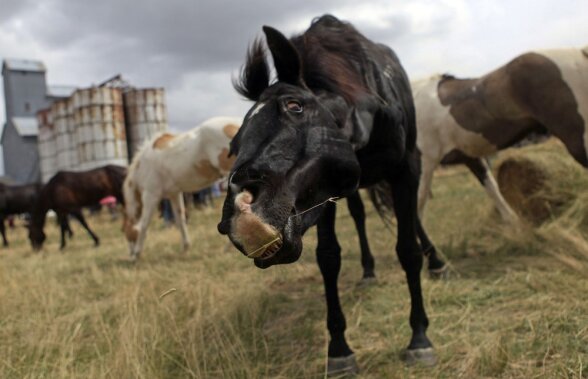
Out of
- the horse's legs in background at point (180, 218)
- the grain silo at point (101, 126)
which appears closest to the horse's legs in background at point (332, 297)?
the horse's legs in background at point (180, 218)

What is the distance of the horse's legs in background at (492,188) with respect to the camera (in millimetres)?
5080

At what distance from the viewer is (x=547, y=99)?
3.74m

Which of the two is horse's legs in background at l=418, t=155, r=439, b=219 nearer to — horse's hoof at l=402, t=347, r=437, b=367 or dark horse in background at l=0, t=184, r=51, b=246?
horse's hoof at l=402, t=347, r=437, b=367

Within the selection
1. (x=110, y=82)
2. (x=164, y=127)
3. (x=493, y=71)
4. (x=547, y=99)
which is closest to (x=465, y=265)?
(x=547, y=99)

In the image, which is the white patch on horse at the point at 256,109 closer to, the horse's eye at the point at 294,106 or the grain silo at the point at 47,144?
the horse's eye at the point at 294,106

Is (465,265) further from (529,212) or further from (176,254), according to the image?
(176,254)

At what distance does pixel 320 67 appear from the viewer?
6.84 feet

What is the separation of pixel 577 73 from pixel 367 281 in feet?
7.75

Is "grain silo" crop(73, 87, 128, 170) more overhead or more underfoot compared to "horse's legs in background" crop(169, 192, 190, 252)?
more overhead

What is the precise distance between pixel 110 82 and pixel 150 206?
2348cm

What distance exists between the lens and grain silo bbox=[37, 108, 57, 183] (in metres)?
27.4

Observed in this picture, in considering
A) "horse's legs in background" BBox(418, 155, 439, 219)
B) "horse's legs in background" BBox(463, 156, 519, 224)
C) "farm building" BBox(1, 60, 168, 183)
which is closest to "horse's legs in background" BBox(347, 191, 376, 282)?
"horse's legs in background" BBox(418, 155, 439, 219)

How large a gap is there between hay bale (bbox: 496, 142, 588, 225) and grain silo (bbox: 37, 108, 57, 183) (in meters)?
27.2

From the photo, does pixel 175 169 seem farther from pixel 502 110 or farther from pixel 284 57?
pixel 284 57
